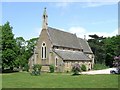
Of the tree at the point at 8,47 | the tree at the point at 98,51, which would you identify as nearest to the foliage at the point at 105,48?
the tree at the point at 98,51

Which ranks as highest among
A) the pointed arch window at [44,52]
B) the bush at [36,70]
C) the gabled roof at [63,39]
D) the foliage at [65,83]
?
the gabled roof at [63,39]

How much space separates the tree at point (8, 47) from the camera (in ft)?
181

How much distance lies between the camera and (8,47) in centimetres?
5694

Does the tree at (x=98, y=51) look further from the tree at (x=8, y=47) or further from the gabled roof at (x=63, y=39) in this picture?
the tree at (x=8, y=47)

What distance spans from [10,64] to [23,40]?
107 ft

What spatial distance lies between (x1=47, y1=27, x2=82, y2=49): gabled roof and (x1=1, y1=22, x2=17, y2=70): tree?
903cm

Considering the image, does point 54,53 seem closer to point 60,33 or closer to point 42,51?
point 42,51

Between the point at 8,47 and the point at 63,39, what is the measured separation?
51.7 ft

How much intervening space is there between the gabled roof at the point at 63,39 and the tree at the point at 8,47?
9031 mm

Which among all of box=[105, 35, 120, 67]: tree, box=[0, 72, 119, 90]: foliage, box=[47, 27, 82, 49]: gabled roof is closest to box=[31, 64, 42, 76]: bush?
box=[47, 27, 82, 49]: gabled roof

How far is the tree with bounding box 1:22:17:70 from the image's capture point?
181 feet

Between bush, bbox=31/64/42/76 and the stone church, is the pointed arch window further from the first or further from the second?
bush, bbox=31/64/42/76

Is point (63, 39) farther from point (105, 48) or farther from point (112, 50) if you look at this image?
point (105, 48)

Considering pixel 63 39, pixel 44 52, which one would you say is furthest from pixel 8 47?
pixel 63 39
